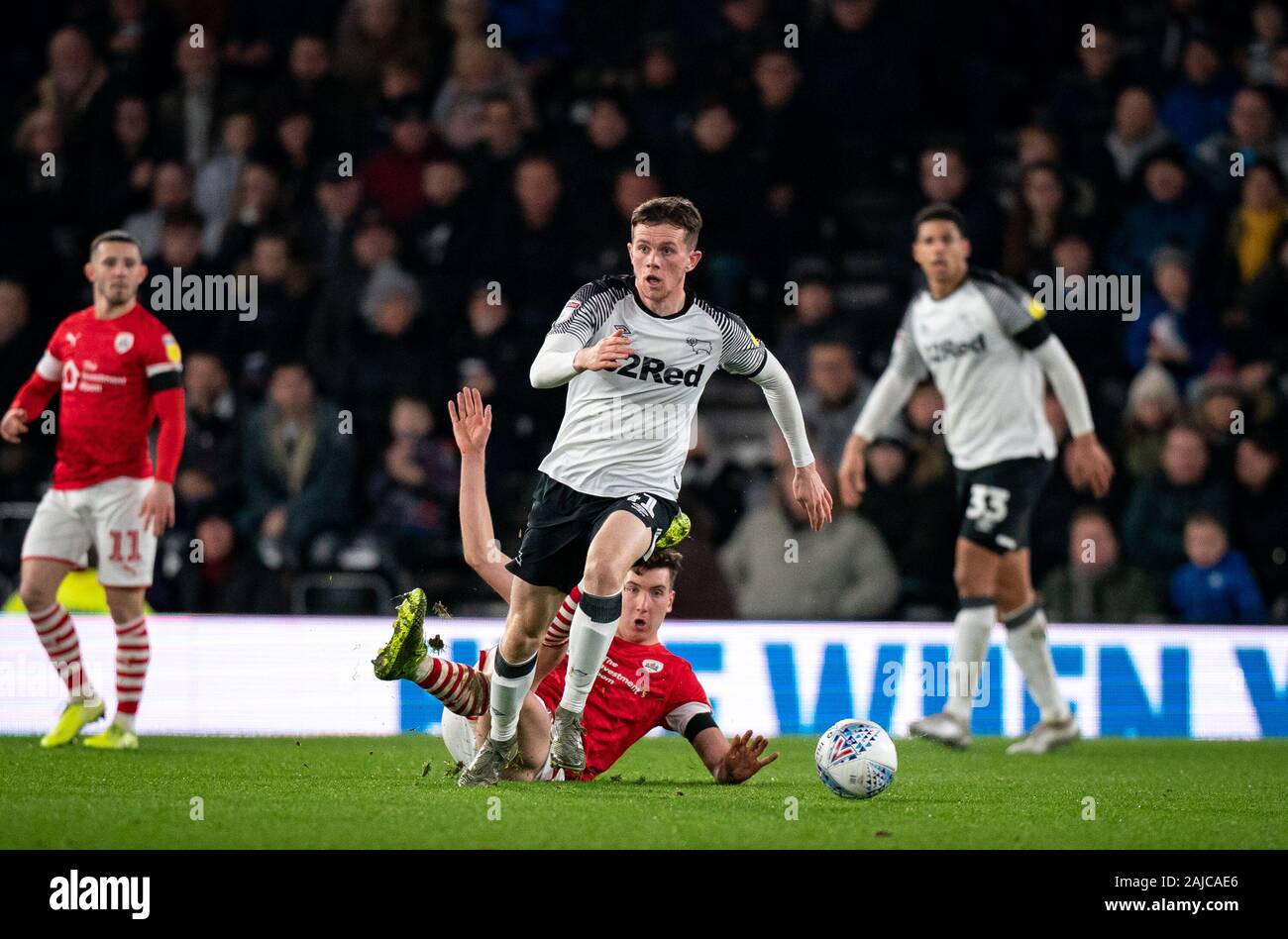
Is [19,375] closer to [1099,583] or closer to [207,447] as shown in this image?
[207,447]

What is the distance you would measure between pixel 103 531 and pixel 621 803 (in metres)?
3.47

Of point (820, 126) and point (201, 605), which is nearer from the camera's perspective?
point (201, 605)

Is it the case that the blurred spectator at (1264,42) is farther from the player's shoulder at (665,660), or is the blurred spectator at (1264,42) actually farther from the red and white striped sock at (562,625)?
the red and white striped sock at (562,625)

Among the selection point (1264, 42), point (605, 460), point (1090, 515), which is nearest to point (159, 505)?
point (605, 460)

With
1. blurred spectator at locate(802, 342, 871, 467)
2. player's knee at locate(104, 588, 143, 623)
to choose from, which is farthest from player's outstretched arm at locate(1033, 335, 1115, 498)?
player's knee at locate(104, 588, 143, 623)

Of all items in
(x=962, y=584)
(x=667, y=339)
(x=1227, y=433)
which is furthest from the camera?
(x=1227, y=433)

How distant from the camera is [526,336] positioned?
11781 mm

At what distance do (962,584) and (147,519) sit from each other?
13.0ft

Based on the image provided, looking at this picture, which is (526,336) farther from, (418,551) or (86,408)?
(86,408)

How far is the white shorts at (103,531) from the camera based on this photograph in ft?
28.1

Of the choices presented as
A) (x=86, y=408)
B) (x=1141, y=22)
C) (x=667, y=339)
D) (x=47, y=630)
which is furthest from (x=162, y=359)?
(x=1141, y=22)

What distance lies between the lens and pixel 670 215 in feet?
21.8

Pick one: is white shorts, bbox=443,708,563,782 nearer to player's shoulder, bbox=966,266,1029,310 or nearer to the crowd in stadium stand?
player's shoulder, bbox=966,266,1029,310

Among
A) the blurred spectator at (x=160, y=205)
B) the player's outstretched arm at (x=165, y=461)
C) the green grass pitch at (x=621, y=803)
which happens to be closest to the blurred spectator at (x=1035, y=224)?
the green grass pitch at (x=621, y=803)
